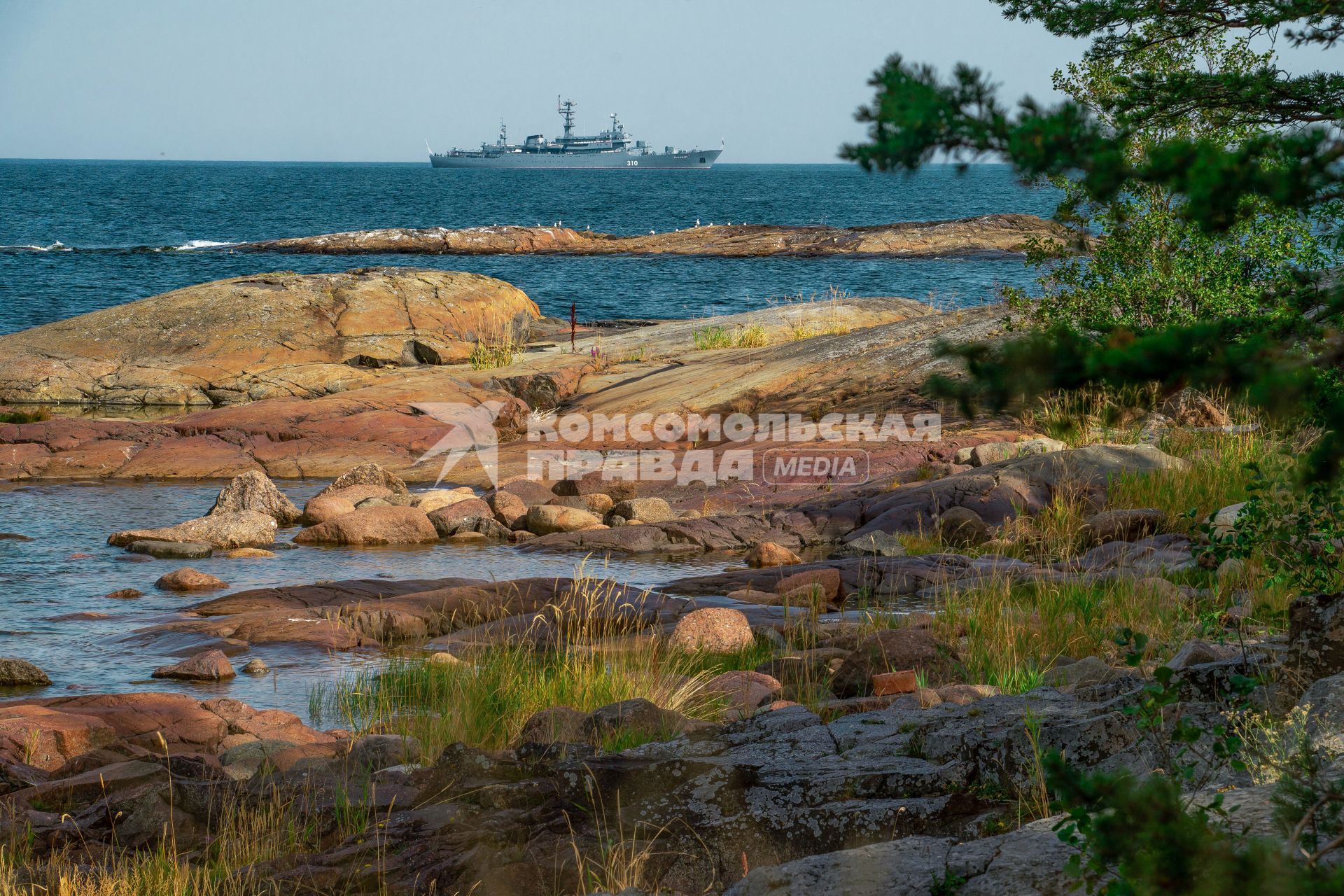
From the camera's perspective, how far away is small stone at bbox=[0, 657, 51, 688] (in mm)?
7824

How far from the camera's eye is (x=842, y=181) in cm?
16988

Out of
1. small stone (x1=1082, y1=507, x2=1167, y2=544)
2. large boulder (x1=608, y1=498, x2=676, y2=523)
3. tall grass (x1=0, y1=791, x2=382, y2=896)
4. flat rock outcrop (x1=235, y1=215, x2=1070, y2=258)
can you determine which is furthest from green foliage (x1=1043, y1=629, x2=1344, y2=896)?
flat rock outcrop (x1=235, y1=215, x2=1070, y2=258)

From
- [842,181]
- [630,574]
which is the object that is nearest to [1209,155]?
[630,574]

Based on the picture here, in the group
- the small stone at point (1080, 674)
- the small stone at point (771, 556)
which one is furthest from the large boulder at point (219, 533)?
the small stone at point (1080, 674)

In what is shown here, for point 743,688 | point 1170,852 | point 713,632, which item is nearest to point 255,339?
point 713,632

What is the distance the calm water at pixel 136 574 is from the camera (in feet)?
26.3

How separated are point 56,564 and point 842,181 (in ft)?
544

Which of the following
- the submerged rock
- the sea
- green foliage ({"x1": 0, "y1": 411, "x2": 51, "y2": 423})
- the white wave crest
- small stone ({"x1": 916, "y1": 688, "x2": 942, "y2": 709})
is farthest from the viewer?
the white wave crest

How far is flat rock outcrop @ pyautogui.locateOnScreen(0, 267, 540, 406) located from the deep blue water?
10854 millimetres

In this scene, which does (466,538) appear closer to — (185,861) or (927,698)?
(927,698)

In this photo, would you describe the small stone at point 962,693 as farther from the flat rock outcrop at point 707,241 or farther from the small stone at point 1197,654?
the flat rock outcrop at point 707,241

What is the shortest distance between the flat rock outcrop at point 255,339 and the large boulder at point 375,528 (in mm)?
8618

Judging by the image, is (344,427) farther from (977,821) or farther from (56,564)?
(977,821)

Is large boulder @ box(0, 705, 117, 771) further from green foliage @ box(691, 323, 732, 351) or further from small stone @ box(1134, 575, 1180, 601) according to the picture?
green foliage @ box(691, 323, 732, 351)
